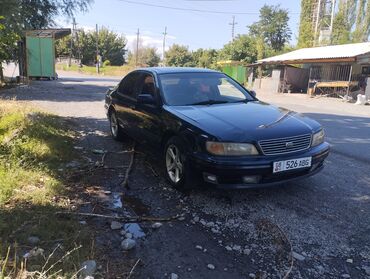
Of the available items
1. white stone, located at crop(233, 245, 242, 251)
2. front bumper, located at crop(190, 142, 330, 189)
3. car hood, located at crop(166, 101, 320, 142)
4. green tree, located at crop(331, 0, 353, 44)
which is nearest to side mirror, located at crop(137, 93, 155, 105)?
car hood, located at crop(166, 101, 320, 142)

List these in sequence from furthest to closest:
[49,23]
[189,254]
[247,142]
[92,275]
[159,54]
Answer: [159,54]
[49,23]
[247,142]
[189,254]
[92,275]

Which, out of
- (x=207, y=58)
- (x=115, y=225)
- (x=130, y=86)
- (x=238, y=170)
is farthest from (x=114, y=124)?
(x=207, y=58)

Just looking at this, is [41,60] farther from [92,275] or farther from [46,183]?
[92,275]

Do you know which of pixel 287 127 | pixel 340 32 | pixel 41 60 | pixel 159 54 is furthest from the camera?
pixel 159 54

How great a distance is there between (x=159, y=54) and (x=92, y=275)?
84.6m

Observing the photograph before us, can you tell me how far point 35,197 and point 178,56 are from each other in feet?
225

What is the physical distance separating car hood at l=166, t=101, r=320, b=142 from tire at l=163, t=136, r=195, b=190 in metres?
0.36

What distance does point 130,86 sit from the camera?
256 inches

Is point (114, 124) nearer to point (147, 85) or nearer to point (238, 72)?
point (147, 85)

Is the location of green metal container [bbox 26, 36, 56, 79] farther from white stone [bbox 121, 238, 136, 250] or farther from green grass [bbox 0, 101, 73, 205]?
white stone [bbox 121, 238, 136, 250]

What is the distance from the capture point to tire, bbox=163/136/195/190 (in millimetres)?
4328

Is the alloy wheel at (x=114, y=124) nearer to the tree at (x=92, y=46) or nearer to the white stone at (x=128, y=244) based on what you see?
the white stone at (x=128, y=244)

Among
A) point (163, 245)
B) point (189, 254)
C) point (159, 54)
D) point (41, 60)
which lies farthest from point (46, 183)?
point (159, 54)

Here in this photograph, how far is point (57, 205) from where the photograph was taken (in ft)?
13.2
